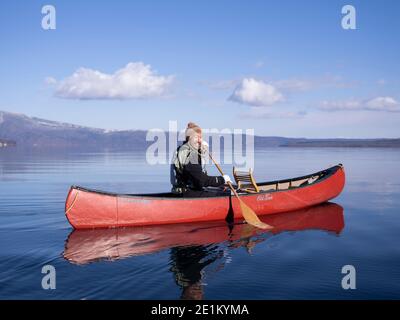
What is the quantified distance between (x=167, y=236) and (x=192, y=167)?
181 centimetres

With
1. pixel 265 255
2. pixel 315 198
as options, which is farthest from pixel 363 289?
pixel 315 198

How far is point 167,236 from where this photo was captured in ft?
29.7

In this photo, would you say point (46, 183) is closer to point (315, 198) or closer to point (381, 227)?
point (315, 198)

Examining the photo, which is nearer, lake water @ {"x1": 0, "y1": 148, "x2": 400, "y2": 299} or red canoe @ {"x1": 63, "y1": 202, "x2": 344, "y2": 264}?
lake water @ {"x1": 0, "y1": 148, "x2": 400, "y2": 299}

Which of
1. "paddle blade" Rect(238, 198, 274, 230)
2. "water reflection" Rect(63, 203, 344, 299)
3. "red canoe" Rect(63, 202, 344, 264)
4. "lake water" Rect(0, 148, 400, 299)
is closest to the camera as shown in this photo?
"lake water" Rect(0, 148, 400, 299)

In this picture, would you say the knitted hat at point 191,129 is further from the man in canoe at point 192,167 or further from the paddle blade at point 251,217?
the paddle blade at point 251,217

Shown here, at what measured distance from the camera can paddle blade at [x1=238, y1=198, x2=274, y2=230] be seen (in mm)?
10047

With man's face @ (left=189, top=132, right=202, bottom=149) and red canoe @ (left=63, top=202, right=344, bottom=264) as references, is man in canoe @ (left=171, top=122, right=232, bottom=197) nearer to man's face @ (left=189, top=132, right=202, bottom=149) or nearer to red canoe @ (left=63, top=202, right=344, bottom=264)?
man's face @ (left=189, top=132, right=202, bottom=149)

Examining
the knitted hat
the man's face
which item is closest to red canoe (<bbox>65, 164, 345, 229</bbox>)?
the man's face

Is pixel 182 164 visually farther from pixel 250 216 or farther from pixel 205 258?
pixel 205 258

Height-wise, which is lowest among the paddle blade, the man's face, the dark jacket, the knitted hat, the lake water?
the lake water

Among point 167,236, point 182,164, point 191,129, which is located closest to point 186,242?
point 167,236

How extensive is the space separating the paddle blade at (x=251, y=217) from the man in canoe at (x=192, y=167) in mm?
873

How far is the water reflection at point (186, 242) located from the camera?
6.98m
